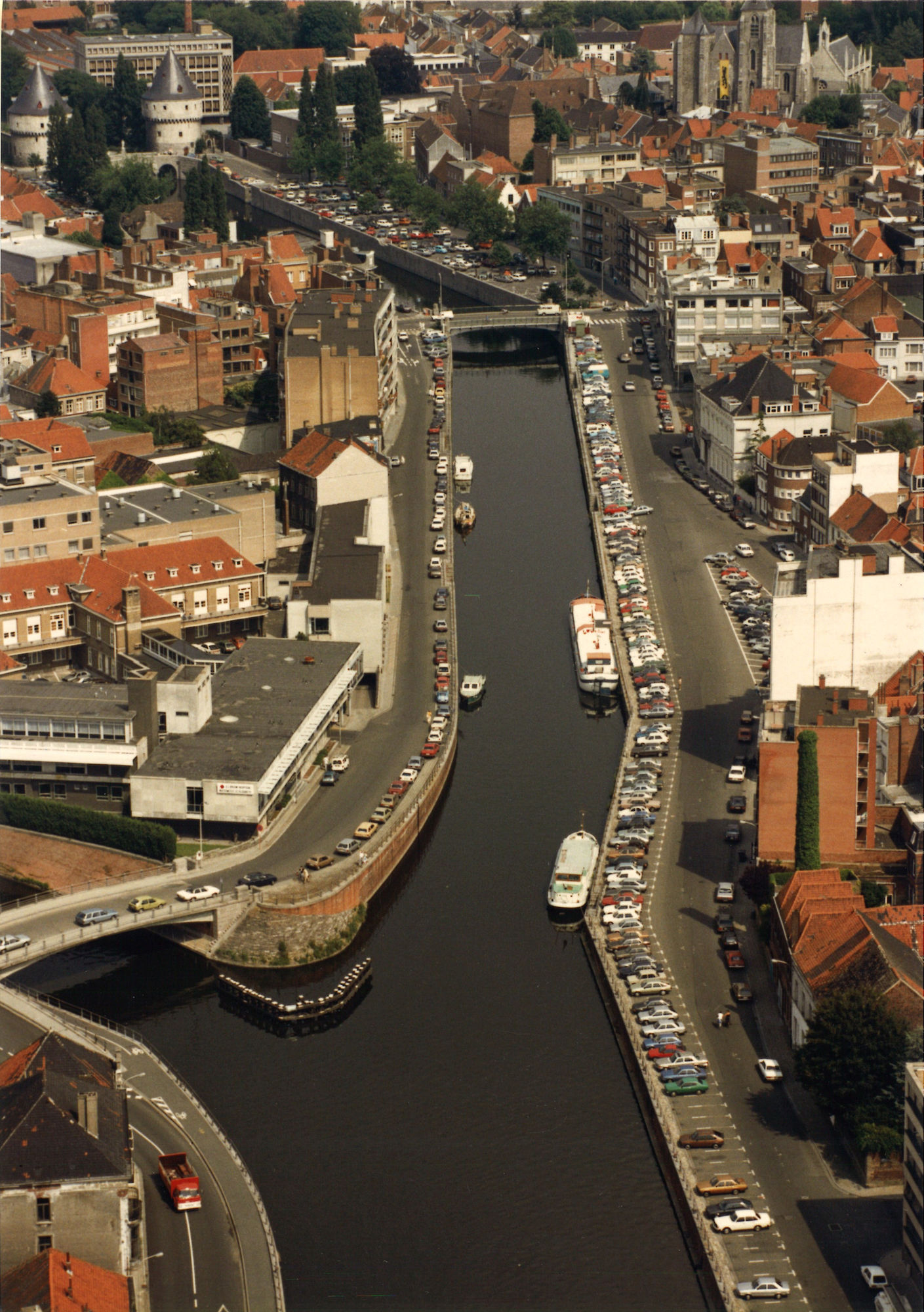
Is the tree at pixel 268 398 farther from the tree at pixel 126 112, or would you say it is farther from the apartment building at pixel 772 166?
the tree at pixel 126 112

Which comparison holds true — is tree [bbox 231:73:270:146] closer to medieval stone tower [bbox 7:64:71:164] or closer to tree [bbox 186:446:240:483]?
medieval stone tower [bbox 7:64:71:164]

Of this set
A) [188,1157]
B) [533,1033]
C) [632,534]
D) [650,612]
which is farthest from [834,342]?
[188,1157]

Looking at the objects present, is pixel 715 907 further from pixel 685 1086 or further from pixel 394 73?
pixel 394 73

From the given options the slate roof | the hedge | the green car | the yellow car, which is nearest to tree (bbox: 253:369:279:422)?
the hedge

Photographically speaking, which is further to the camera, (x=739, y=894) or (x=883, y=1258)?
(x=739, y=894)

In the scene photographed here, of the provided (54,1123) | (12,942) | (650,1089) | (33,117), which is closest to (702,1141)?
(650,1089)

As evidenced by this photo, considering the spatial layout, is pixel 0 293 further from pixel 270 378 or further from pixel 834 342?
pixel 834 342
